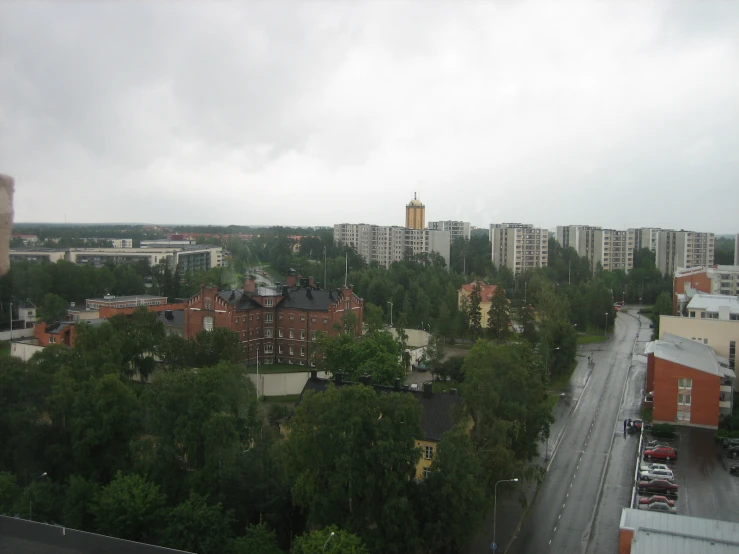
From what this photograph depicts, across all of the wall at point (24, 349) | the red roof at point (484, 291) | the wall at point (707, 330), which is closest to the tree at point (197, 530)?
the wall at point (24, 349)

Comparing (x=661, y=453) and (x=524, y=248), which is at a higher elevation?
(x=524, y=248)

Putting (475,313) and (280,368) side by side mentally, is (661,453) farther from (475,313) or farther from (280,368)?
(475,313)

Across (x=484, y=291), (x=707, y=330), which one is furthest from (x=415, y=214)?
(x=707, y=330)

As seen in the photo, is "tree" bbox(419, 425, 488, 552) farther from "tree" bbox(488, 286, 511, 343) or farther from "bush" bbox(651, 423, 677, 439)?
"tree" bbox(488, 286, 511, 343)

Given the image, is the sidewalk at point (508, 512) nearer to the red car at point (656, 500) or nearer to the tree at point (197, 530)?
the red car at point (656, 500)

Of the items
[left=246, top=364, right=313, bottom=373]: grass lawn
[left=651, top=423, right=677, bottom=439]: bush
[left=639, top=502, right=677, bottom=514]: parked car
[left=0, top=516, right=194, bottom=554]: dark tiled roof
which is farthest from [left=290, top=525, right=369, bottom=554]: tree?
[left=246, top=364, right=313, bottom=373]: grass lawn

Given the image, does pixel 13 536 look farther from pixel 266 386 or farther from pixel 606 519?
pixel 266 386
